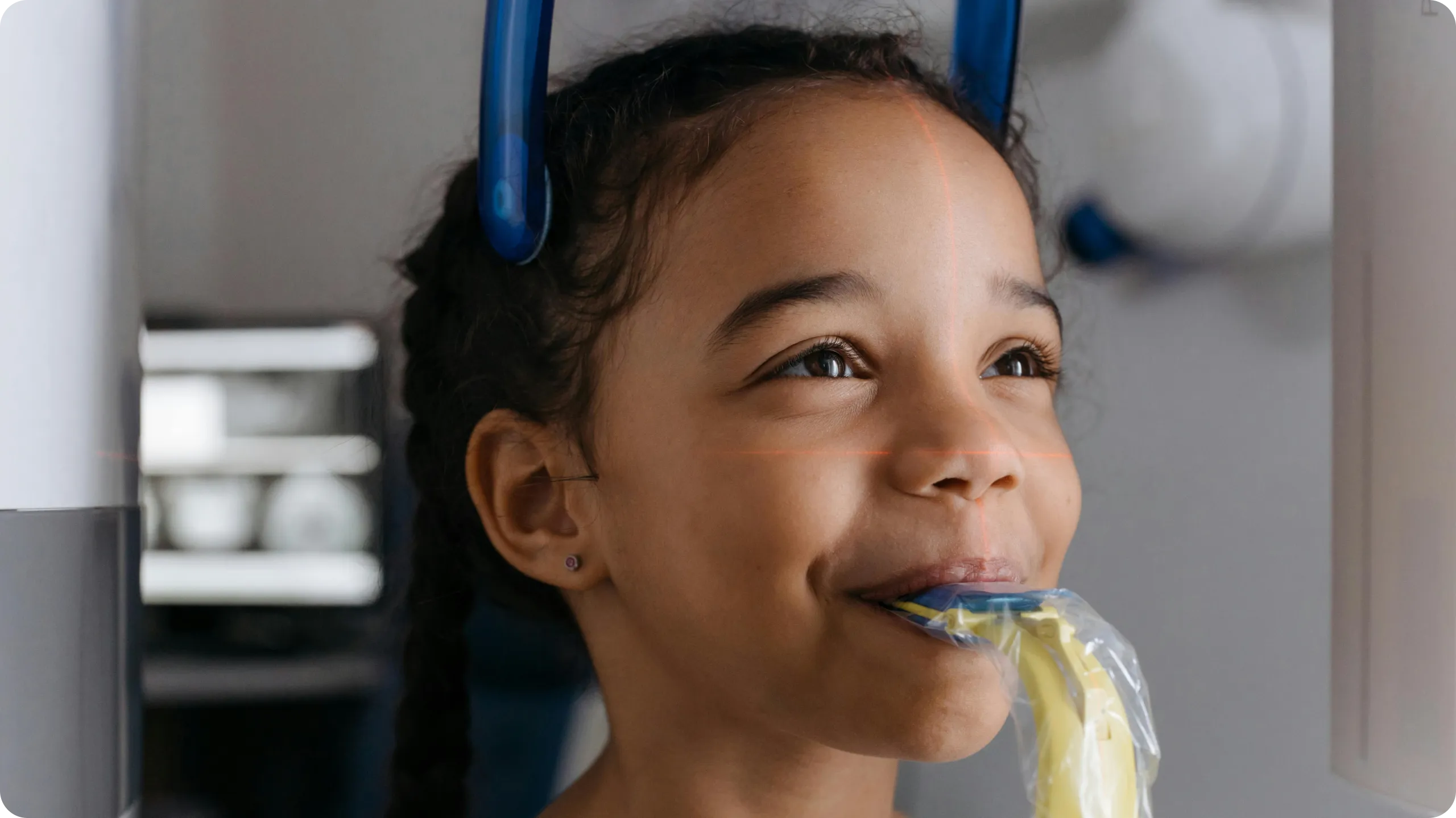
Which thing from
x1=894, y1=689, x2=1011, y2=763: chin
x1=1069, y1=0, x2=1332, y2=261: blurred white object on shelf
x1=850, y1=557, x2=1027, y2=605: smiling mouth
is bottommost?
x1=894, y1=689, x2=1011, y2=763: chin

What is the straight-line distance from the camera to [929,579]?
55 cm

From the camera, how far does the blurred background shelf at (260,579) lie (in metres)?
0.73

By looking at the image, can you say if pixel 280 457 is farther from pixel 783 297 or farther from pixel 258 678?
pixel 783 297

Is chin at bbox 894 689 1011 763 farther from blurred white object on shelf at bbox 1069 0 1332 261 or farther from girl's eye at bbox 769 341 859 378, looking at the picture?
blurred white object on shelf at bbox 1069 0 1332 261

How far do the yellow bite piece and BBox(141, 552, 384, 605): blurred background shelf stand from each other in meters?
0.40

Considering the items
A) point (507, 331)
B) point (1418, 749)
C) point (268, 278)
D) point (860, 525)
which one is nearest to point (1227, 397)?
point (1418, 749)

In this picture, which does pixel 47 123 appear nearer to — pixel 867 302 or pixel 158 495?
pixel 158 495

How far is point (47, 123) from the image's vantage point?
609 mm

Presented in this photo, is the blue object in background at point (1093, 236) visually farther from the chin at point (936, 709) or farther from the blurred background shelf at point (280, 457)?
the blurred background shelf at point (280, 457)

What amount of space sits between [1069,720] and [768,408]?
0.19 metres

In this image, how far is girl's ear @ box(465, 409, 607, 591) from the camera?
24.9 inches

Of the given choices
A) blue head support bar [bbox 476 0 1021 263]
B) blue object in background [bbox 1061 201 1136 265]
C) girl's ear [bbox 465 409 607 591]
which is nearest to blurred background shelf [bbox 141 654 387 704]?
girl's ear [bbox 465 409 607 591]

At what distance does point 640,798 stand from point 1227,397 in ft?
1.47

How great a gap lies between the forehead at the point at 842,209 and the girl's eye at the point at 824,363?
0.12ft
